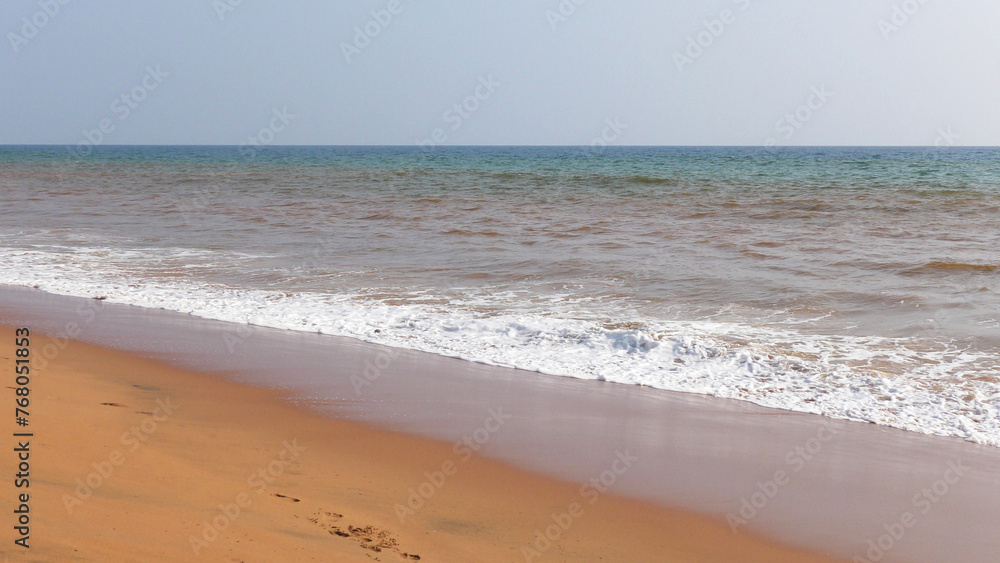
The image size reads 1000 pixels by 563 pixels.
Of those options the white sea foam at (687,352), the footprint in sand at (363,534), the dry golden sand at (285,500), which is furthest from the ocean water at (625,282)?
the footprint in sand at (363,534)

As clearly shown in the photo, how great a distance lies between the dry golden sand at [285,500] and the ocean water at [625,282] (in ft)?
8.60

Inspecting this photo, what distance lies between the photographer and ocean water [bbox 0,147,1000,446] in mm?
7004

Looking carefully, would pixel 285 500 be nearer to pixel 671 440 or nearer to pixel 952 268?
pixel 671 440

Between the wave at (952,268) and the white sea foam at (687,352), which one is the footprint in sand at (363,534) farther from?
the wave at (952,268)

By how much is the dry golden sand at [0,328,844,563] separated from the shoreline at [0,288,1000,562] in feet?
0.93

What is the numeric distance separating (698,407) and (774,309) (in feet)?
12.3

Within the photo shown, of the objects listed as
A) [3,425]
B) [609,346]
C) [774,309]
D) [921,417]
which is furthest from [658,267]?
[3,425]

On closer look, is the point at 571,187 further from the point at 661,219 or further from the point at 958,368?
the point at 958,368

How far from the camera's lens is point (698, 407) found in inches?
240

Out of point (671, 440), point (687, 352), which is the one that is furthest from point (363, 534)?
point (687, 352)

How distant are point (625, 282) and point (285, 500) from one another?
7.93m

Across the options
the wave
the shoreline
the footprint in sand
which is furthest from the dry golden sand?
the wave

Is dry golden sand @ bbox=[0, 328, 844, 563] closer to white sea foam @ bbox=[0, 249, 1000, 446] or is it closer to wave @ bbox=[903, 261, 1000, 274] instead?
white sea foam @ bbox=[0, 249, 1000, 446]

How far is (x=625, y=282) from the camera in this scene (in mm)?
11148
